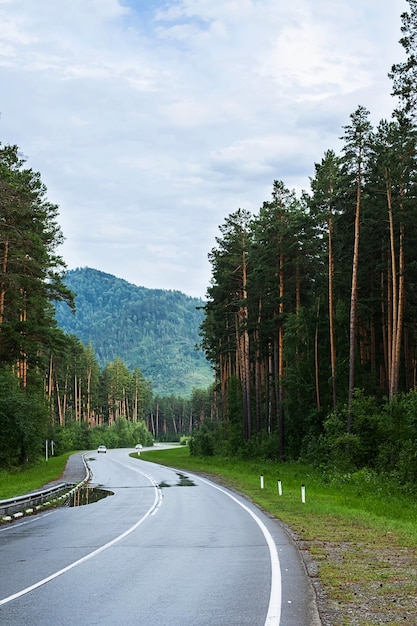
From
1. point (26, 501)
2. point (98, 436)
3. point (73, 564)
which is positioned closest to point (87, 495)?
point (26, 501)

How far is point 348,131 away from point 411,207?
5077mm

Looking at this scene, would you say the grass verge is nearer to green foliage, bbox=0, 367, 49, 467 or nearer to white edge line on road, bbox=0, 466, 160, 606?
white edge line on road, bbox=0, 466, 160, 606

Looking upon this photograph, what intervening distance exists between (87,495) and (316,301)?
23.0 meters

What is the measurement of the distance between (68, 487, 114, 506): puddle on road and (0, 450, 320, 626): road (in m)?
5.00

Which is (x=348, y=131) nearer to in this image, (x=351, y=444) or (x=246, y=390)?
(x=351, y=444)

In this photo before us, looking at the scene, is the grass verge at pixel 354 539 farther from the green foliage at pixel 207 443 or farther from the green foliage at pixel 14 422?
the green foliage at pixel 207 443

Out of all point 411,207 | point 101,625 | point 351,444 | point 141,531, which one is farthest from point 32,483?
point 101,625

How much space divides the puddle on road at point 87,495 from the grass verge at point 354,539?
632cm

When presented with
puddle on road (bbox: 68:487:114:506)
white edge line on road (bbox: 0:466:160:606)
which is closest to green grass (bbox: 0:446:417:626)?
puddle on road (bbox: 68:487:114:506)

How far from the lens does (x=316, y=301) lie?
45.6 meters

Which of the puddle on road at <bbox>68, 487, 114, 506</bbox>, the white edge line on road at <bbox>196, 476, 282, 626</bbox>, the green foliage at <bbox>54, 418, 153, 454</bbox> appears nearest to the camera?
the white edge line on road at <bbox>196, 476, 282, 626</bbox>

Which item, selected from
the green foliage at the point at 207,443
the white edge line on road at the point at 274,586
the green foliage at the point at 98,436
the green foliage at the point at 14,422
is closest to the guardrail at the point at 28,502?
the white edge line on road at the point at 274,586

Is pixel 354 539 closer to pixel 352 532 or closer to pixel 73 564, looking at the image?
pixel 352 532

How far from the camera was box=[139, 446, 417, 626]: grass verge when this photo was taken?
26.2ft
